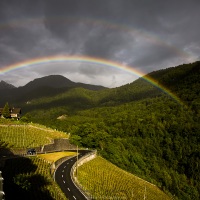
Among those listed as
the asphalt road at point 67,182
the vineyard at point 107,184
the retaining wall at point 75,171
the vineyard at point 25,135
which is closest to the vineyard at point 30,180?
the asphalt road at point 67,182

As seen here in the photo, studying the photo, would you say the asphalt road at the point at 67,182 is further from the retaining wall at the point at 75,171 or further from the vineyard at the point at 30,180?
the vineyard at the point at 30,180

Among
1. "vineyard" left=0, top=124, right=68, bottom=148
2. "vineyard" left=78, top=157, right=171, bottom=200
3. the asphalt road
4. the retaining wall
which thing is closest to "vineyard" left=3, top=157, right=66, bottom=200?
the asphalt road

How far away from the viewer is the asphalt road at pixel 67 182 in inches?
1932

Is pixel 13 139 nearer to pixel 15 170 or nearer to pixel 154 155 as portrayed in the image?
pixel 15 170

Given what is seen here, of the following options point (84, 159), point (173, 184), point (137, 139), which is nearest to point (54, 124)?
point (137, 139)

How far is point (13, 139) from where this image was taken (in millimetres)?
89812

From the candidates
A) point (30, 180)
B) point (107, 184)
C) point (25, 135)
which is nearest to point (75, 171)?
point (107, 184)

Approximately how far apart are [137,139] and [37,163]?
379 ft

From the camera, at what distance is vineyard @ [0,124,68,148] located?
87975mm

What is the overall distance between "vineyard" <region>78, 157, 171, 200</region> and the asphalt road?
9.04 ft

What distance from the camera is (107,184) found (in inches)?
2648

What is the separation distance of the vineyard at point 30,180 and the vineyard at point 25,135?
81.9ft

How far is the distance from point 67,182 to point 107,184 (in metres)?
14.5

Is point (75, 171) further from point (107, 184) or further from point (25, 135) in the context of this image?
point (25, 135)
